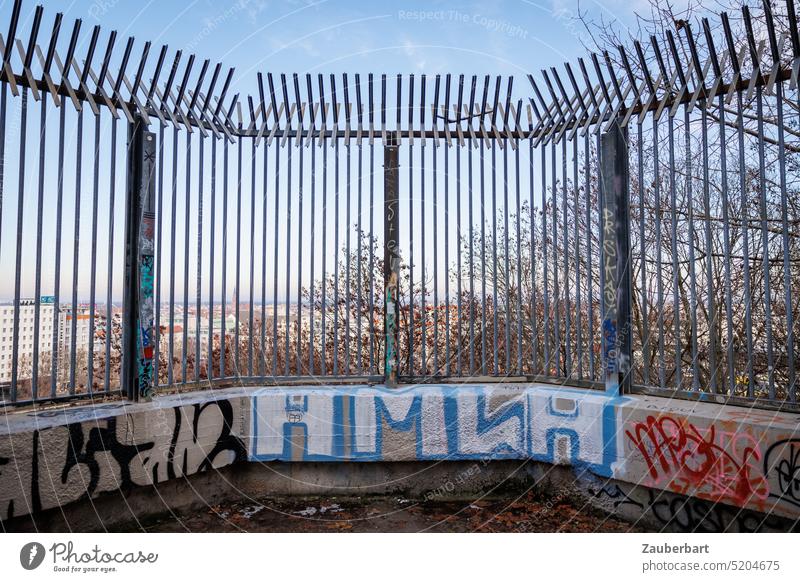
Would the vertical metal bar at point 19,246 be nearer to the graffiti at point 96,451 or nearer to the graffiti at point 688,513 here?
the graffiti at point 96,451

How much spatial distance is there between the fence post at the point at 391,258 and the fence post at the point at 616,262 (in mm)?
1920

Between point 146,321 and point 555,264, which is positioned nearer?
point 146,321

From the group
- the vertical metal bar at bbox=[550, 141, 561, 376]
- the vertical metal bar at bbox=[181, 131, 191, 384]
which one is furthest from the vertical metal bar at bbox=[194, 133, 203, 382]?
the vertical metal bar at bbox=[550, 141, 561, 376]

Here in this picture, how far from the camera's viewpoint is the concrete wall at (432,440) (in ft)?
11.6

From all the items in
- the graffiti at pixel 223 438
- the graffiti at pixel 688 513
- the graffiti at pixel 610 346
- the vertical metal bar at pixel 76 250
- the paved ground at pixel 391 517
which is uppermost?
the vertical metal bar at pixel 76 250

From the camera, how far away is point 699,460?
12.4 ft

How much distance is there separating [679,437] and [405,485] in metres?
2.38

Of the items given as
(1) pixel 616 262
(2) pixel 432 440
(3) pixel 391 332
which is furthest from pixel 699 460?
(3) pixel 391 332

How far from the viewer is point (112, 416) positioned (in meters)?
4.04

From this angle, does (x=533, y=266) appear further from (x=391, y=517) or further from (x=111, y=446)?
(x=111, y=446)

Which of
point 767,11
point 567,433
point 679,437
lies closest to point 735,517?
point 679,437

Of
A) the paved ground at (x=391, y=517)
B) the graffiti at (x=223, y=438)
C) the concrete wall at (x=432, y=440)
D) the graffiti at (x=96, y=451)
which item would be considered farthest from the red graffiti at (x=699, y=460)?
the graffiti at (x=96, y=451)

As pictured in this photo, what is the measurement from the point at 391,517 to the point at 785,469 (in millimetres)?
2860

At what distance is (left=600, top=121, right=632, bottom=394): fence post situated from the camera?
4.64m
